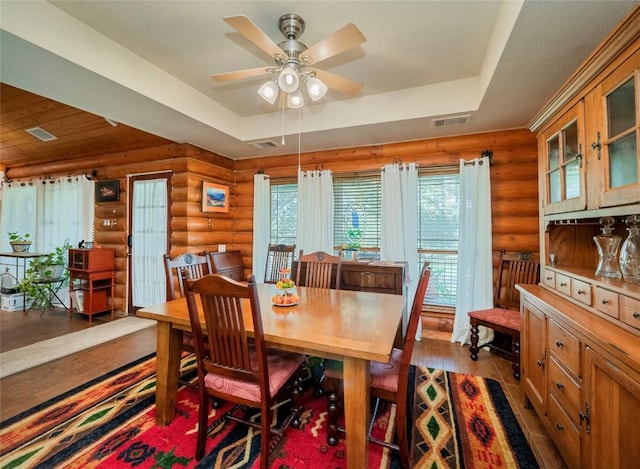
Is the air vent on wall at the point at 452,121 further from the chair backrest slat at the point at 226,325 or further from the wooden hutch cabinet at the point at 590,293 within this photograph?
the chair backrest slat at the point at 226,325

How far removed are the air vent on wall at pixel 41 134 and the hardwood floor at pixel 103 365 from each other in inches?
105

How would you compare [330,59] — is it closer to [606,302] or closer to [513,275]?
[606,302]

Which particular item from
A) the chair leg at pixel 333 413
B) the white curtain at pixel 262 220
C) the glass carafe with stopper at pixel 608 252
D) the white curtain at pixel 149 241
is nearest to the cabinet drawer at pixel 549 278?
the glass carafe with stopper at pixel 608 252

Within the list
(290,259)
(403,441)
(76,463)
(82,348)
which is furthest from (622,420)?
(82,348)

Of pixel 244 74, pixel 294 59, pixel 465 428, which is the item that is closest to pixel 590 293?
pixel 465 428

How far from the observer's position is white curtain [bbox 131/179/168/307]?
13.4 ft

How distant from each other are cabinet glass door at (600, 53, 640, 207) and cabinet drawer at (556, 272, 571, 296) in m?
0.54

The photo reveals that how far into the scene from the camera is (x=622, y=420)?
1085mm

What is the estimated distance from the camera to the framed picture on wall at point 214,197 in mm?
3957

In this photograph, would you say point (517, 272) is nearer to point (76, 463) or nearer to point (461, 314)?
point (461, 314)

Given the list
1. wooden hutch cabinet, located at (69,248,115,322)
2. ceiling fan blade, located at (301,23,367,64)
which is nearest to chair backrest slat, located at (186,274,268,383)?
ceiling fan blade, located at (301,23,367,64)

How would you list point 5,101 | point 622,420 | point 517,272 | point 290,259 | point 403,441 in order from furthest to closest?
point 290,259
point 5,101
point 517,272
point 403,441
point 622,420

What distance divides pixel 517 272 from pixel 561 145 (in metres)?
1.50

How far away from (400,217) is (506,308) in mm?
1504
